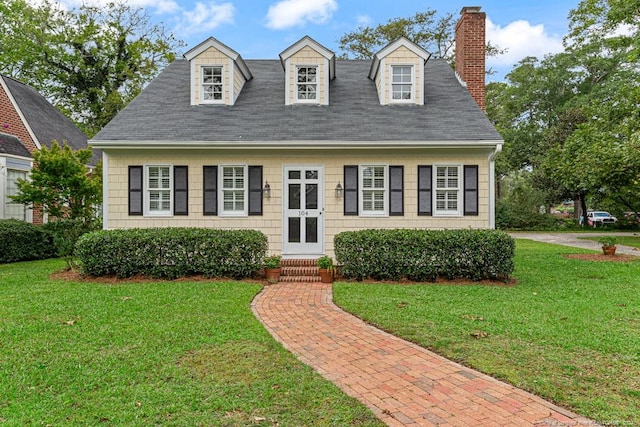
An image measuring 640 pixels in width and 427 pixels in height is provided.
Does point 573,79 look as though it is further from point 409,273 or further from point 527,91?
point 409,273

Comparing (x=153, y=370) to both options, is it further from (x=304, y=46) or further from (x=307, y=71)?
(x=304, y=46)

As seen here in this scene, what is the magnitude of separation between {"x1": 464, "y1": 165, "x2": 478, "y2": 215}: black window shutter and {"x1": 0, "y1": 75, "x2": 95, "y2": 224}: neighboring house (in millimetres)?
14344

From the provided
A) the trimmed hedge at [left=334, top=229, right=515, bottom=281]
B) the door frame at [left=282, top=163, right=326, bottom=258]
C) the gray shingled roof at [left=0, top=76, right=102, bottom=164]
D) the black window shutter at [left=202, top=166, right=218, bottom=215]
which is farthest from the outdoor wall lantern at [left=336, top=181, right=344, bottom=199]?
the gray shingled roof at [left=0, top=76, right=102, bottom=164]

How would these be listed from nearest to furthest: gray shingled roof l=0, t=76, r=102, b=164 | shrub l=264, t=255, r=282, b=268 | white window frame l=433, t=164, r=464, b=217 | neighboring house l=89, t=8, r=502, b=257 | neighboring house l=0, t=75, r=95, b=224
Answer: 1. shrub l=264, t=255, r=282, b=268
2. neighboring house l=89, t=8, r=502, b=257
3. white window frame l=433, t=164, r=464, b=217
4. neighboring house l=0, t=75, r=95, b=224
5. gray shingled roof l=0, t=76, r=102, b=164

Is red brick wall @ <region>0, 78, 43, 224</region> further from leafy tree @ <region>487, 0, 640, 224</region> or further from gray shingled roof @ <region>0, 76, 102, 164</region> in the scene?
leafy tree @ <region>487, 0, 640, 224</region>

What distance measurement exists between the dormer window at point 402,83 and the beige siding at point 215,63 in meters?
4.83

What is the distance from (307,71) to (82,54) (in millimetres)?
20921

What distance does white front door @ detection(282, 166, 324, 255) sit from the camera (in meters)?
10.5

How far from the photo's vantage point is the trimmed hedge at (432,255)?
855cm

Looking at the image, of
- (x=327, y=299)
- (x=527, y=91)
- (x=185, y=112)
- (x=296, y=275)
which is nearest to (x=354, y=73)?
(x=185, y=112)

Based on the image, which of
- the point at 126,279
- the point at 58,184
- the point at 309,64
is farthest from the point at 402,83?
the point at 58,184

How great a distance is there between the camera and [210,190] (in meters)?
10.4

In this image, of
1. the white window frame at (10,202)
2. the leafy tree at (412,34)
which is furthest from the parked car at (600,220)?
the white window frame at (10,202)

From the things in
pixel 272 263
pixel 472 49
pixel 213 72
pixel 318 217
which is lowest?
pixel 272 263
